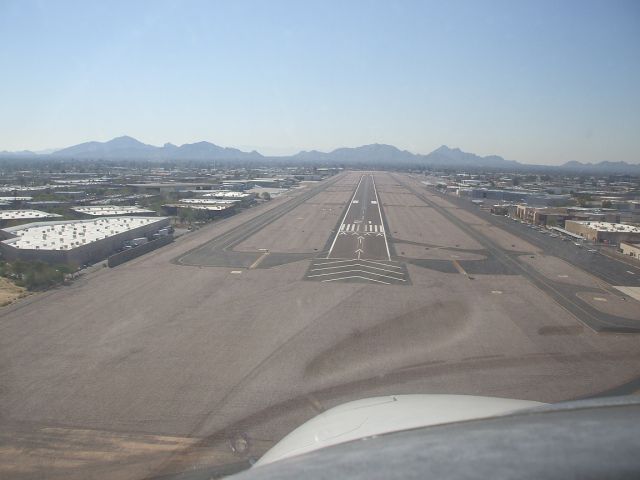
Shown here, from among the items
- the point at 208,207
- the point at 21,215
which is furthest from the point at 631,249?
the point at 21,215

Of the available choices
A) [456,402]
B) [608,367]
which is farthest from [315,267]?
[456,402]

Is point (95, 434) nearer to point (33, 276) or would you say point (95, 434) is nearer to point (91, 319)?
point (91, 319)

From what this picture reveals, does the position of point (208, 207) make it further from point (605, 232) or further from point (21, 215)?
point (605, 232)

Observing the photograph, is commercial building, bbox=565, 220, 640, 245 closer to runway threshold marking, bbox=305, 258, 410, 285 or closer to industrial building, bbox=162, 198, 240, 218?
runway threshold marking, bbox=305, 258, 410, 285

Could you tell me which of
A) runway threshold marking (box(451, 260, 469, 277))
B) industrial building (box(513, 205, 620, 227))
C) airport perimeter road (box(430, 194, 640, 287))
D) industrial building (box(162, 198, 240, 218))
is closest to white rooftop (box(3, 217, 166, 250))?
industrial building (box(162, 198, 240, 218))

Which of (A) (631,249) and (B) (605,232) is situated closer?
(A) (631,249)

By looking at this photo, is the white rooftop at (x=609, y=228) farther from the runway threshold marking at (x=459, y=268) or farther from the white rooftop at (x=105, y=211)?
the white rooftop at (x=105, y=211)

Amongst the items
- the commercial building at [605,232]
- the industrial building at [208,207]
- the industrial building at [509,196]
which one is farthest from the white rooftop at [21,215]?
the industrial building at [509,196]
